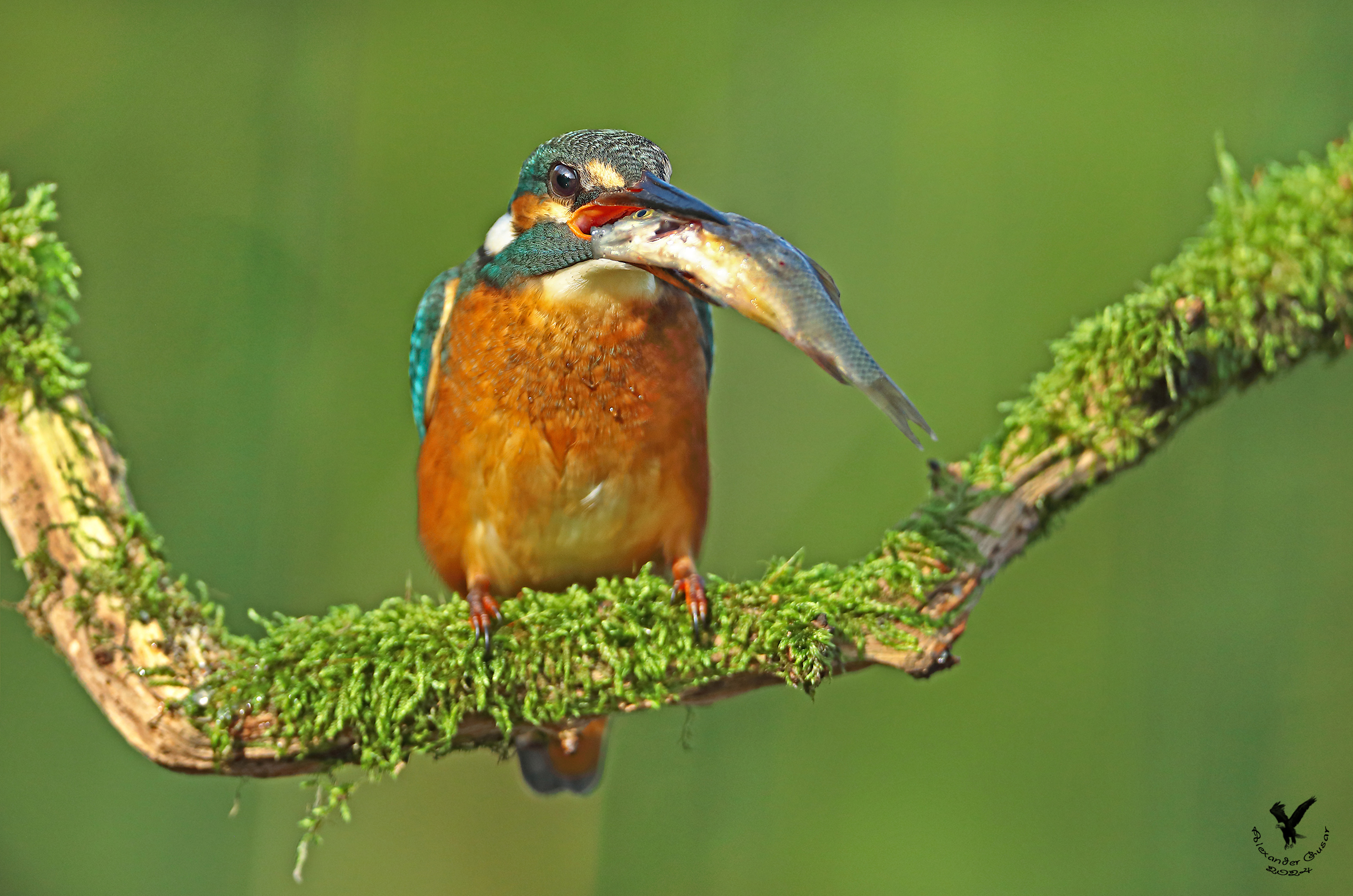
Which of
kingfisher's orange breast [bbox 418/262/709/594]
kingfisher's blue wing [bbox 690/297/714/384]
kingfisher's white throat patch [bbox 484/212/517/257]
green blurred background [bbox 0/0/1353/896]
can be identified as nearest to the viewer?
kingfisher's orange breast [bbox 418/262/709/594]

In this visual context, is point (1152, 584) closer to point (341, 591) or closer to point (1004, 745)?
point (1004, 745)

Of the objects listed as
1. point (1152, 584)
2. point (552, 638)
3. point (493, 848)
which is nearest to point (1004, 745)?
point (1152, 584)

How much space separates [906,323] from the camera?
4363mm

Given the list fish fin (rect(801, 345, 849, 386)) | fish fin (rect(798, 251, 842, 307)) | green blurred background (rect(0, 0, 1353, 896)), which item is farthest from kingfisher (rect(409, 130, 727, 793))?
green blurred background (rect(0, 0, 1353, 896))

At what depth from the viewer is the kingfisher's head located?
1.60m

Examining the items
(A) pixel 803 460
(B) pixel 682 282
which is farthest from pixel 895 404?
(A) pixel 803 460

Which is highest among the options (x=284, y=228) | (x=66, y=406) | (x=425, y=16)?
(x=425, y=16)

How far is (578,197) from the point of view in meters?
1.72

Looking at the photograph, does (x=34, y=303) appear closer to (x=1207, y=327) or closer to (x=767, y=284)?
(x=767, y=284)

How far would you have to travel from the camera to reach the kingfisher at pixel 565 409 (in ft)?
5.75

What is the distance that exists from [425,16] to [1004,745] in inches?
170

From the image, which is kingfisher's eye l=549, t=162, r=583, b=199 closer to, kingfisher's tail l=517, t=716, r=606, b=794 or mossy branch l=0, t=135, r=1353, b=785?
mossy branch l=0, t=135, r=1353, b=785

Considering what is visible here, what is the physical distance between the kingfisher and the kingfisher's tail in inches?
16.9

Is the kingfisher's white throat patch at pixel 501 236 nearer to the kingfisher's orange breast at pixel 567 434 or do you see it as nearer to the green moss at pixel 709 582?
the kingfisher's orange breast at pixel 567 434
